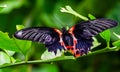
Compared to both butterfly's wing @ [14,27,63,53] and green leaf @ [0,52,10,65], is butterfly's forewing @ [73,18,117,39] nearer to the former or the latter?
butterfly's wing @ [14,27,63,53]

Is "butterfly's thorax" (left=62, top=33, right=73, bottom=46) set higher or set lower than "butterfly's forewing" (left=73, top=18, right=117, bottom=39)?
lower

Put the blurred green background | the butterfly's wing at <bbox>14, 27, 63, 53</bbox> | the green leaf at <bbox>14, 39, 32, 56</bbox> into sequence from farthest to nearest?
the blurred green background
the green leaf at <bbox>14, 39, 32, 56</bbox>
the butterfly's wing at <bbox>14, 27, 63, 53</bbox>

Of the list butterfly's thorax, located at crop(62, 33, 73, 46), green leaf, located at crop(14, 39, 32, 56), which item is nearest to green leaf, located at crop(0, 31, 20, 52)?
green leaf, located at crop(14, 39, 32, 56)

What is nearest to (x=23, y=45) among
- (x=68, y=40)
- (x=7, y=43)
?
(x=7, y=43)

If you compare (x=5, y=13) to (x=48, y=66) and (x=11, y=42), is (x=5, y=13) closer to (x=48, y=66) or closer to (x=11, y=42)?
(x=48, y=66)

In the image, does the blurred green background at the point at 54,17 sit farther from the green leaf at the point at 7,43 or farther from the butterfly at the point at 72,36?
the butterfly at the point at 72,36
